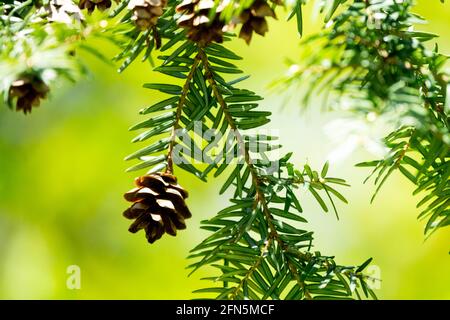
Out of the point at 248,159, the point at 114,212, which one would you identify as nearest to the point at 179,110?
the point at 248,159

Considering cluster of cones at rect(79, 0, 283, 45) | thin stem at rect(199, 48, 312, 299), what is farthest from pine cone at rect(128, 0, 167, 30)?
thin stem at rect(199, 48, 312, 299)

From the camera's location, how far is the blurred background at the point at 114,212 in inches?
52.4

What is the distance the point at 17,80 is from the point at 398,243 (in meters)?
1.14

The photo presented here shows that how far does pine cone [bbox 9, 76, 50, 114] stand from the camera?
36 cm

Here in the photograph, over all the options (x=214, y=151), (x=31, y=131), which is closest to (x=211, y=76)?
(x=214, y=151)

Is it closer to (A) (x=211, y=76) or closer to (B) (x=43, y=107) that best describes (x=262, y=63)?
(B) (x=43, y=107)

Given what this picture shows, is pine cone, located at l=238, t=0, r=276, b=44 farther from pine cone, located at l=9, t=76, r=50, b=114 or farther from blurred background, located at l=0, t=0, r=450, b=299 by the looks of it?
blurred background, located at l=0, t=0, r=450, b=299

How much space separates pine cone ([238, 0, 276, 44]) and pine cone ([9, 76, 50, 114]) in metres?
0.13

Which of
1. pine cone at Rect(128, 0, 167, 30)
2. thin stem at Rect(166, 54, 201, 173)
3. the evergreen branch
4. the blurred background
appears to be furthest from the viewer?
the blurred background

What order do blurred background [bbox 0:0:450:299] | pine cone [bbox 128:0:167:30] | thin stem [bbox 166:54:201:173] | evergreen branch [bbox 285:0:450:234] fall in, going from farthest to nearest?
blurred background [bbox 0:0:450:299] → thin stem [bbox 166:54:201:173] → pine cone [bbox 128:0:167:30] → evergreen branch [bbox 285:0:450:234]

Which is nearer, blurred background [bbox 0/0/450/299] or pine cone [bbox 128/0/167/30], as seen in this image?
pine cone [bbox 128/0/167/30]

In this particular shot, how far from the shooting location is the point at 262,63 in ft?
4.55

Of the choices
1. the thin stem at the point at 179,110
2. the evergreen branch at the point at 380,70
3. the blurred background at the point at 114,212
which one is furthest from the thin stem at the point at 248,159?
the blurred background at the point at 114,212

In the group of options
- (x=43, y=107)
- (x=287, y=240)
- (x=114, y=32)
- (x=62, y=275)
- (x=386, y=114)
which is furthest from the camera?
(x=43, y=107)
